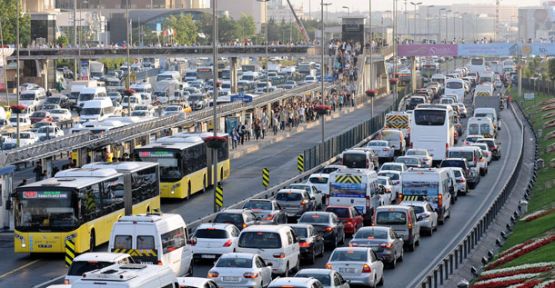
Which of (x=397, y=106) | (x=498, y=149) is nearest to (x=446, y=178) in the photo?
(x=498, y=149)

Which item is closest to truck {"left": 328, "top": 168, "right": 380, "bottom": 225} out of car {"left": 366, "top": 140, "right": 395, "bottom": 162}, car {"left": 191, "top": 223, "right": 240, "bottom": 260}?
car {"left": 191, "top": 223, "right": 240, "bottom": 260}

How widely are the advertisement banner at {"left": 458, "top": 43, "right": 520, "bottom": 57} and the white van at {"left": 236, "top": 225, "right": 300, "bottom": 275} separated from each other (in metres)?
122

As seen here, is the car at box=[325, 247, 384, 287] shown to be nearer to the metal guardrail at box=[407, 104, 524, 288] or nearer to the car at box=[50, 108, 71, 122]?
the metal guardrail at box=[407, 104, 524, 288]

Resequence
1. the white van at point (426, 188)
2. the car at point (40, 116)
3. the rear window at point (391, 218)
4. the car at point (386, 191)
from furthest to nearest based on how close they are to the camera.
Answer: the car at point (40, 116)
the car at point (386, 191)
the white van at point (426, 188)
the rear window at point (391, 218)

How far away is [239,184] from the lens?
6775 cm

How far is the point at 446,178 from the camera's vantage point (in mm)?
55219

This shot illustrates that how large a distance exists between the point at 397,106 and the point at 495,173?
42896mm

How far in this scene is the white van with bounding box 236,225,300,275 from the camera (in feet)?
128

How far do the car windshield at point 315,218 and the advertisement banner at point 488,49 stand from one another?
115506 millimetres

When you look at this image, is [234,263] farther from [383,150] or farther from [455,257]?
[383,150]

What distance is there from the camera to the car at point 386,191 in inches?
2151

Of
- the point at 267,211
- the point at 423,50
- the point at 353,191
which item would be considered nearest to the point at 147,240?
the point at 267,211

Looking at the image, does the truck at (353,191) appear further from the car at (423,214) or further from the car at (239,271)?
the car at (239,271)

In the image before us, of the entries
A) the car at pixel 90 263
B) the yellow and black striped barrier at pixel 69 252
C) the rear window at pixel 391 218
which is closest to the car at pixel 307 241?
the rear window at pixel 391 218
